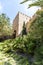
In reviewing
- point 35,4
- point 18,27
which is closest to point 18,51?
point 35,4

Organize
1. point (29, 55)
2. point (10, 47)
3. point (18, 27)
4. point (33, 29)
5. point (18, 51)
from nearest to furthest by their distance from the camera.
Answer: point (33, 29) → point (29, 55) → point (18, 51) → point (10, 47) → point (18, 27)

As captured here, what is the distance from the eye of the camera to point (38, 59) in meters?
8.21

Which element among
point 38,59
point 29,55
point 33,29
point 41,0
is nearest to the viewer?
point 38,59

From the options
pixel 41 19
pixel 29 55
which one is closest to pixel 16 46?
pixel 29 55

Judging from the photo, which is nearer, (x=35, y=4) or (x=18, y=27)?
(x=35, y=4)

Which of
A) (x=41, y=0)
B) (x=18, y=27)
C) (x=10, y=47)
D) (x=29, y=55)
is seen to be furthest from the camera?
(x=18, y=27)

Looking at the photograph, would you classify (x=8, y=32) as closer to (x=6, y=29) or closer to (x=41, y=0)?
(x=6, y=29)

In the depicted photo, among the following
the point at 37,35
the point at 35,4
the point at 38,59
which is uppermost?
the point at 35,4

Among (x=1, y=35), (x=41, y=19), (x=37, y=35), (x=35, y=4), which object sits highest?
(x=35, y=4)

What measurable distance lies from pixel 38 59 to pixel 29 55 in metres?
3.34

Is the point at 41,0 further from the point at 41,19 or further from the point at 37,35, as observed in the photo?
the point at 37,35

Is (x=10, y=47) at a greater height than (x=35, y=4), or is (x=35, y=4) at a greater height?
(x=35, y=4)

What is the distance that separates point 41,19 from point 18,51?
16.8 feet

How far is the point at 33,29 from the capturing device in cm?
965
